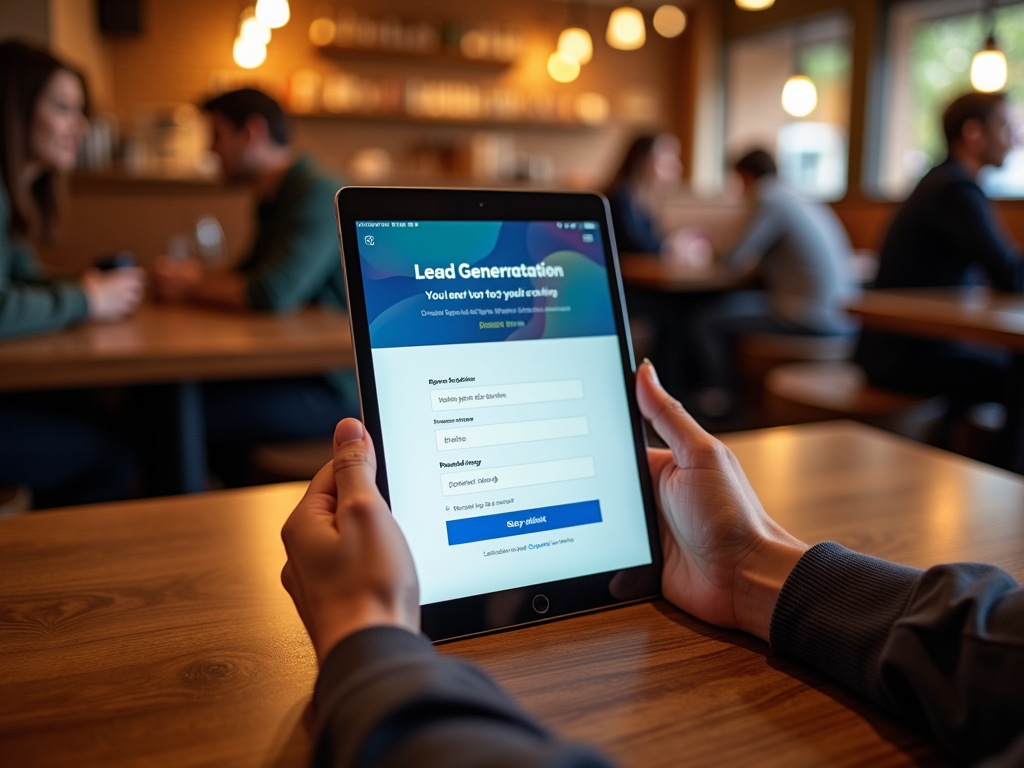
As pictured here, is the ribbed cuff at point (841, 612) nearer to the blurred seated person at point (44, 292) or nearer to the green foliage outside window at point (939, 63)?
the blurred seated person at point (44, 292)

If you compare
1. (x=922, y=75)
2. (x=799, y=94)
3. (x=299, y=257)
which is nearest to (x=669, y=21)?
(x=799, y=94)

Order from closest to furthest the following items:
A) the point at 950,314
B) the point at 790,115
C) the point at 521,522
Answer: the point at 521,522, the point at 950,314, the point at 790,115

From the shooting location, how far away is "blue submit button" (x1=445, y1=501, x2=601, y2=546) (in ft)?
1.99

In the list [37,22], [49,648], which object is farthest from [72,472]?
[37,22]

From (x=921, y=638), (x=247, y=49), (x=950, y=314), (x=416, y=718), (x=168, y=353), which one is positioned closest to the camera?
(x=416, y=718)

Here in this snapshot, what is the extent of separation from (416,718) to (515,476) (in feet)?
0.83

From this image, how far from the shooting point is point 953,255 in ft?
9.60

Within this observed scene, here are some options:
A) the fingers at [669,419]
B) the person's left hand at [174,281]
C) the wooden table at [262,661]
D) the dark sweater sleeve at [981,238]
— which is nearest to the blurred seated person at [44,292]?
the person's left hand at [174,281]

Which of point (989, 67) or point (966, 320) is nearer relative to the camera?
point (966, 320)

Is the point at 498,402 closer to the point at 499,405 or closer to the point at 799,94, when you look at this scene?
the point at 499,405

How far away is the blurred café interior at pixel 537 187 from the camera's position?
5.46ft

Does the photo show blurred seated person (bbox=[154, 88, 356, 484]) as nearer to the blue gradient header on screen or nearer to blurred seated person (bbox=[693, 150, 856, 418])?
the blue gradient header on screen

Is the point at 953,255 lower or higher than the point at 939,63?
lower

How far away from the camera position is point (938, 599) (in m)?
0.52
